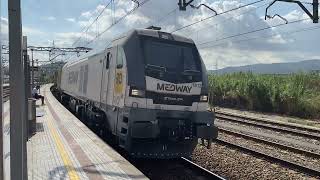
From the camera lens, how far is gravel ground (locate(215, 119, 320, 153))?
597 inches

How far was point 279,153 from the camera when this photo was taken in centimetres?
1343

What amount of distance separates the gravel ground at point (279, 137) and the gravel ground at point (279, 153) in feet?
3.65

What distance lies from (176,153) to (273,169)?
2274 mm

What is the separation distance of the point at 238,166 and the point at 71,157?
13.0 ft

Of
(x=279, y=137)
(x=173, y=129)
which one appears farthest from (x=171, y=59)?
(x=279, y=137)

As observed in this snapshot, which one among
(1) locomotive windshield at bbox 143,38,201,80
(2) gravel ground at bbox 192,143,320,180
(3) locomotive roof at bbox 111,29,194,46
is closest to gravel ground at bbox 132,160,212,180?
(2) gravel ground at bbox 192,143,320,180

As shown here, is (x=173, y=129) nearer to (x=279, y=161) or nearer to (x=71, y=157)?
(x=71, y=157)

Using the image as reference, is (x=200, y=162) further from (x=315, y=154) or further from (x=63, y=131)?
(x=63, y=131)

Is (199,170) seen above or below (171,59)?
below

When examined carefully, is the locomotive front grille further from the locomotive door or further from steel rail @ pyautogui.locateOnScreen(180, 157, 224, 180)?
the locomotive door

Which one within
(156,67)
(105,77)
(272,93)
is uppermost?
(156,67)

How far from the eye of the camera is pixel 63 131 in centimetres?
1444

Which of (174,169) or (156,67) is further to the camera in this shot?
(174,169)

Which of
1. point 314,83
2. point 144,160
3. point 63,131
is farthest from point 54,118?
point 314,83
